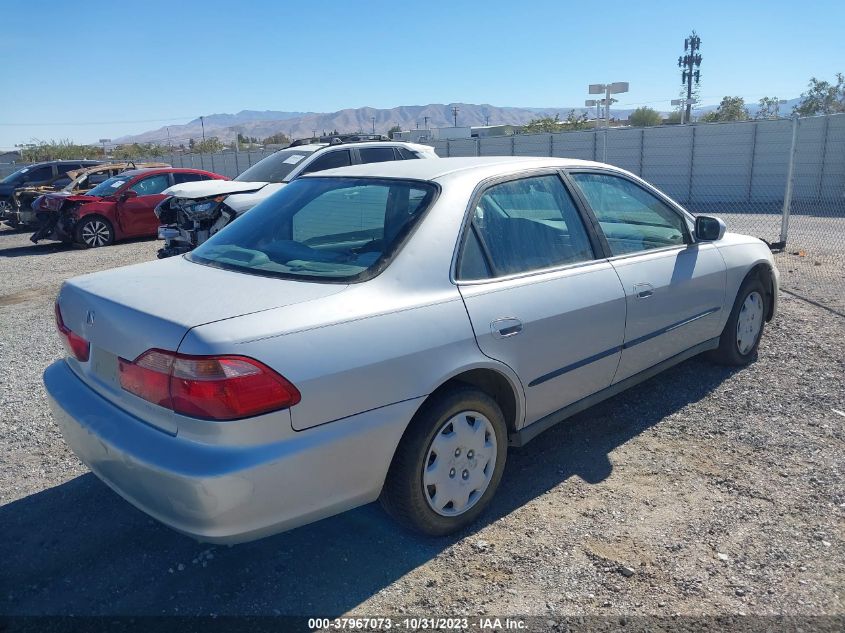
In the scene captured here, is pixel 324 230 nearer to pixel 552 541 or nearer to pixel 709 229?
pixel 552 541

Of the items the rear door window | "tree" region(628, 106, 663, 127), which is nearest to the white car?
the rear door window

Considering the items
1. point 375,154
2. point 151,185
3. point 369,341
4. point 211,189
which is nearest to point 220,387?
point 369,341

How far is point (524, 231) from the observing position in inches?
143

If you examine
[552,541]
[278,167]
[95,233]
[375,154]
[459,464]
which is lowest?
[552,541]

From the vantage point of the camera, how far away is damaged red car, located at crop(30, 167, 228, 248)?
13.6 meters

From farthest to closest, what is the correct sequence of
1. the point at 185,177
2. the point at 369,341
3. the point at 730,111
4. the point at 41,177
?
the point at 730,111 < the point at 41,177 < the point at 185,177 < the point at 369,341

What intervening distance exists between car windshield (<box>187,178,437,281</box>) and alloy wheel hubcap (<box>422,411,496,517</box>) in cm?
81

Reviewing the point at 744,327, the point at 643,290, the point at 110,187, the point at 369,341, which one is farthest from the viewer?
the point at 110,187

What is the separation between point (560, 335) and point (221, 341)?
5.76 ft

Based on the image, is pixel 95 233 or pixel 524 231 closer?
pixel 524 231

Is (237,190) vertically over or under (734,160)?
over

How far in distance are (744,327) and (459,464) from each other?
3123 mm

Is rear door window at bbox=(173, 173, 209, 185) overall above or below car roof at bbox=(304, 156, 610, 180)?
below

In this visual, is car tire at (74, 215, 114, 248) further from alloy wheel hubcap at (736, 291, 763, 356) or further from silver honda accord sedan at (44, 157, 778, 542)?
alloy wheel hubcap at (736, 291, 763, 356)
